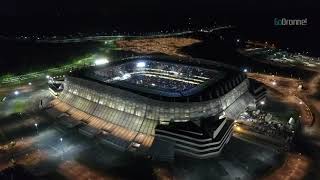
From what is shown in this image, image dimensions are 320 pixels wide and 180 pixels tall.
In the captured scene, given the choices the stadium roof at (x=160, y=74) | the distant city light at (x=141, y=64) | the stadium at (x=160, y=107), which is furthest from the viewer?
the distant city light at (x=141, y=64)

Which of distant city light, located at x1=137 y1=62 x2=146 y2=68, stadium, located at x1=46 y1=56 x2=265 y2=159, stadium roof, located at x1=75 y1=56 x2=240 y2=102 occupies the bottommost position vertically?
stadium, located at x1=46 y1=56 x2=265 y2=159

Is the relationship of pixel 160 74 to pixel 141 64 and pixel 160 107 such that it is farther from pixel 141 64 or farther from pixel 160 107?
pixel 160 107

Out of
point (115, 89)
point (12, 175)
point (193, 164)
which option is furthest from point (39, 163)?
point (193, 164)

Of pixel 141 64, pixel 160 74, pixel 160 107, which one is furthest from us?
pixel 141 64

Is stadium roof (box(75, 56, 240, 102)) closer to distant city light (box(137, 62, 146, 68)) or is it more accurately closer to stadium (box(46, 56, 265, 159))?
distant city light (box(137, 62, 146, 68))

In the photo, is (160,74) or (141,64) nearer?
(160,74)

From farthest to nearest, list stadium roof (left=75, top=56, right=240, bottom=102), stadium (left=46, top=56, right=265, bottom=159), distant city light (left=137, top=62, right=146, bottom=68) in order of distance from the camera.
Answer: distant city light (left=137, top=62, right=146, bottom=68) < stadium roof (left=75, top=56, right=240, bottom=102) < stadium (left=46, top=56, right=265, bottom=159)

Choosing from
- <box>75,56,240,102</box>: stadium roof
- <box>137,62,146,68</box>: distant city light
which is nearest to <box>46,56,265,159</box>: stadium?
<box>75,56,240,102</box>: stadium roof

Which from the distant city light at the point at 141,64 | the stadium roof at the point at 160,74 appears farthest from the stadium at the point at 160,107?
the distant city light at the point at 141,64

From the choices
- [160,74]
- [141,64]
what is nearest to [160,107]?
[160,74]

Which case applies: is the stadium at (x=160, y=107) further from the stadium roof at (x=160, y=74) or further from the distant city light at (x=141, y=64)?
the distant city light at (x=141, y=64)
